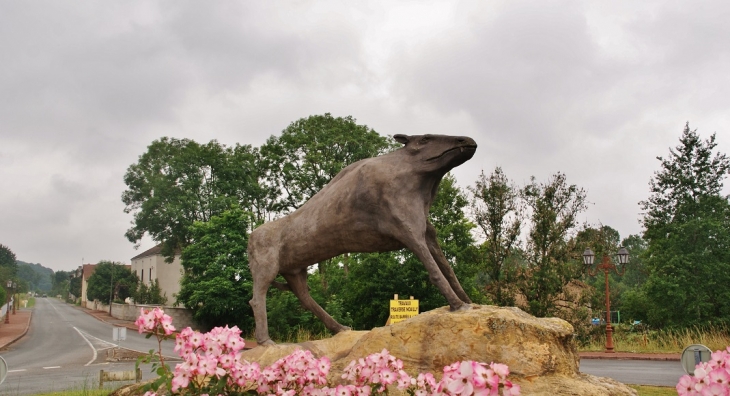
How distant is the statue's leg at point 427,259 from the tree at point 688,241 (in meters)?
18.9

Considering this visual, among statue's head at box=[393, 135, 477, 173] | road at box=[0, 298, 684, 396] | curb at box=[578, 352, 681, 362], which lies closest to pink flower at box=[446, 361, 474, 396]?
statue's head at box=[393, 135, 477, 173]

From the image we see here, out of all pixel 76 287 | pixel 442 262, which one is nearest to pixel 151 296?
pixel 442 262

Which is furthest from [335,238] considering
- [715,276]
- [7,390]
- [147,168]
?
[147,168]

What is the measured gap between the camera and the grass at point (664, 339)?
60.3 feet

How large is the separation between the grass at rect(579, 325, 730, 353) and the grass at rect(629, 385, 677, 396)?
7.71 m

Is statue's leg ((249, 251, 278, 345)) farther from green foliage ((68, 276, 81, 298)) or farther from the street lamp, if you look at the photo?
green foliage ((68, 276, 81, 298))

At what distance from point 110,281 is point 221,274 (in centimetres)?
3473

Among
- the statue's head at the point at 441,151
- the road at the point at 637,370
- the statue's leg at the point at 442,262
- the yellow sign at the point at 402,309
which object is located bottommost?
the road at the point at 637,370

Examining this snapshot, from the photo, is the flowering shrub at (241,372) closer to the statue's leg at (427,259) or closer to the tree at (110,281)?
the statue's leg at (427,259)

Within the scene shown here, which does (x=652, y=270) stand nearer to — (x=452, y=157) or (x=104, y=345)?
(x=452, y=157)

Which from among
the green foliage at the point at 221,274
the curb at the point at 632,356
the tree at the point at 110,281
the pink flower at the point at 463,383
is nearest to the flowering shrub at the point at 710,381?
the pink flower at the point at 463,383

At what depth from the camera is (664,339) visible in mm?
19859

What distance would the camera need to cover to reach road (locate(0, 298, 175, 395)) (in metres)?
13.3

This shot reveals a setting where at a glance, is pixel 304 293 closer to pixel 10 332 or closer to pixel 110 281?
pixel 10 332
